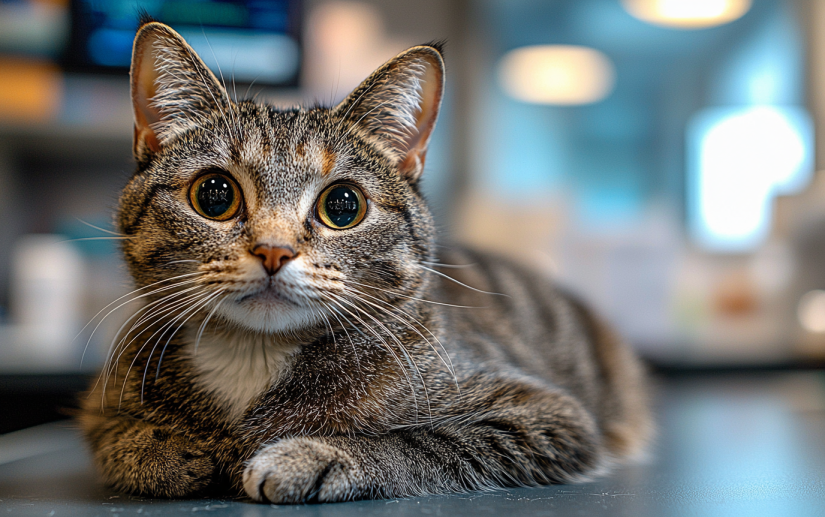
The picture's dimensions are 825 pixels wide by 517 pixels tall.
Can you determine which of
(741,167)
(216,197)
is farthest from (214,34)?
(741,167)

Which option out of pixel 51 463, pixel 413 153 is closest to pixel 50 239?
pixel 51 463

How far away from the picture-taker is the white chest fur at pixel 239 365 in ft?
2.92

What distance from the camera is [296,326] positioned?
0.85m

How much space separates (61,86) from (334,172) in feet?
6.75

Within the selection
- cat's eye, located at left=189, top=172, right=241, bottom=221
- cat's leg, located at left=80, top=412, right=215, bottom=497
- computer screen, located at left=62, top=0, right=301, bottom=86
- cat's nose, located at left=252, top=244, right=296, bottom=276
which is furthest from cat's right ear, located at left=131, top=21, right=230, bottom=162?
computer screen, located at left=62, top=0, right=301, bottom=86

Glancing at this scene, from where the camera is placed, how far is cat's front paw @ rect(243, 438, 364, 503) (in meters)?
0.74

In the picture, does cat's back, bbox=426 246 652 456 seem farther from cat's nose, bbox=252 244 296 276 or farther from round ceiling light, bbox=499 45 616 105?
round ceiling light, bbox=499 45 616 105

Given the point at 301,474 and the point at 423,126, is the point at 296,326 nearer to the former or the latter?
the point at 301,474

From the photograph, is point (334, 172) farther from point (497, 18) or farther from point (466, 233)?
point (497, 18)

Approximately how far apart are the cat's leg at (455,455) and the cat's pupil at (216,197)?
1.06 feet

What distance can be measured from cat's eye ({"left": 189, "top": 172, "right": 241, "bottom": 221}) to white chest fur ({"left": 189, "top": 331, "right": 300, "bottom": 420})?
173 mm

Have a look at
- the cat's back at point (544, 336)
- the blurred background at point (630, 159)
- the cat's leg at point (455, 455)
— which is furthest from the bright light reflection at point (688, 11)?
the cat's leg at point (455, 455)

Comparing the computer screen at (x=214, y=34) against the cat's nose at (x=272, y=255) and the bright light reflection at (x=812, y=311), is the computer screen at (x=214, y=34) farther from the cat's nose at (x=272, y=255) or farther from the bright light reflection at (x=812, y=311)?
the bright light reflection at (x=812, y=311)

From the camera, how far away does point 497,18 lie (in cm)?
373
